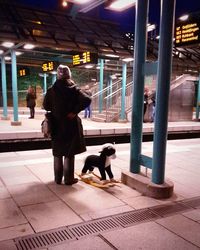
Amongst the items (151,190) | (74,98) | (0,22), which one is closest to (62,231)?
(151,190)

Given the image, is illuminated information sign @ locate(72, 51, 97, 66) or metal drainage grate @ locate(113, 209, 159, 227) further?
illuminated information sign @ locate(72, 51, 97, 66)

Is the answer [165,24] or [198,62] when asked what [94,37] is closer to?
[198,62]

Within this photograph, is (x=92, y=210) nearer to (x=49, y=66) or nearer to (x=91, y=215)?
(x=91, y=215)

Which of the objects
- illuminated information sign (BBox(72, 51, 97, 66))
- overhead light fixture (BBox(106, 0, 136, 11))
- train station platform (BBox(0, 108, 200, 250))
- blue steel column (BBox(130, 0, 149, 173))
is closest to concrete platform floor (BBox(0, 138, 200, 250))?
train station platform (BBox(0, 108, 200, 250))

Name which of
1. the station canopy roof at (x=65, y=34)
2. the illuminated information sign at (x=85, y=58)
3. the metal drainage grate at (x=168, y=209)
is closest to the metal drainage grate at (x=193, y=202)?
the metal drainage grate at (x=168, y=209)

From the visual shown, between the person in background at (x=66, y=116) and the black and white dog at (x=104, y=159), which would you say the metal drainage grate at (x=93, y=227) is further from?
the person in background at (x=66, y=116)

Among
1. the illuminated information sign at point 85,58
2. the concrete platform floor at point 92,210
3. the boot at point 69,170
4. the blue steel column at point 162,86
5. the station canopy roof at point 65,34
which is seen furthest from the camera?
the illuminated information sign at point 85,58

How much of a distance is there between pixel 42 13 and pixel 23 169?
9910mm

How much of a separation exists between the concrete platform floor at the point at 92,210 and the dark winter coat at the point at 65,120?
2.16 ft

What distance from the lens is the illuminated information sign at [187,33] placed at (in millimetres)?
8297

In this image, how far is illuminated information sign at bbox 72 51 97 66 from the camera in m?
11.5

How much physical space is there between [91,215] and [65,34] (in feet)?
31.2

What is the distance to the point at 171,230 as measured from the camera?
2.90 metres

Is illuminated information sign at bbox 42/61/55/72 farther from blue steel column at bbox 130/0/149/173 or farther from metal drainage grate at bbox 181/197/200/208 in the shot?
metal drainage grate at bbox 181/197/200/208
